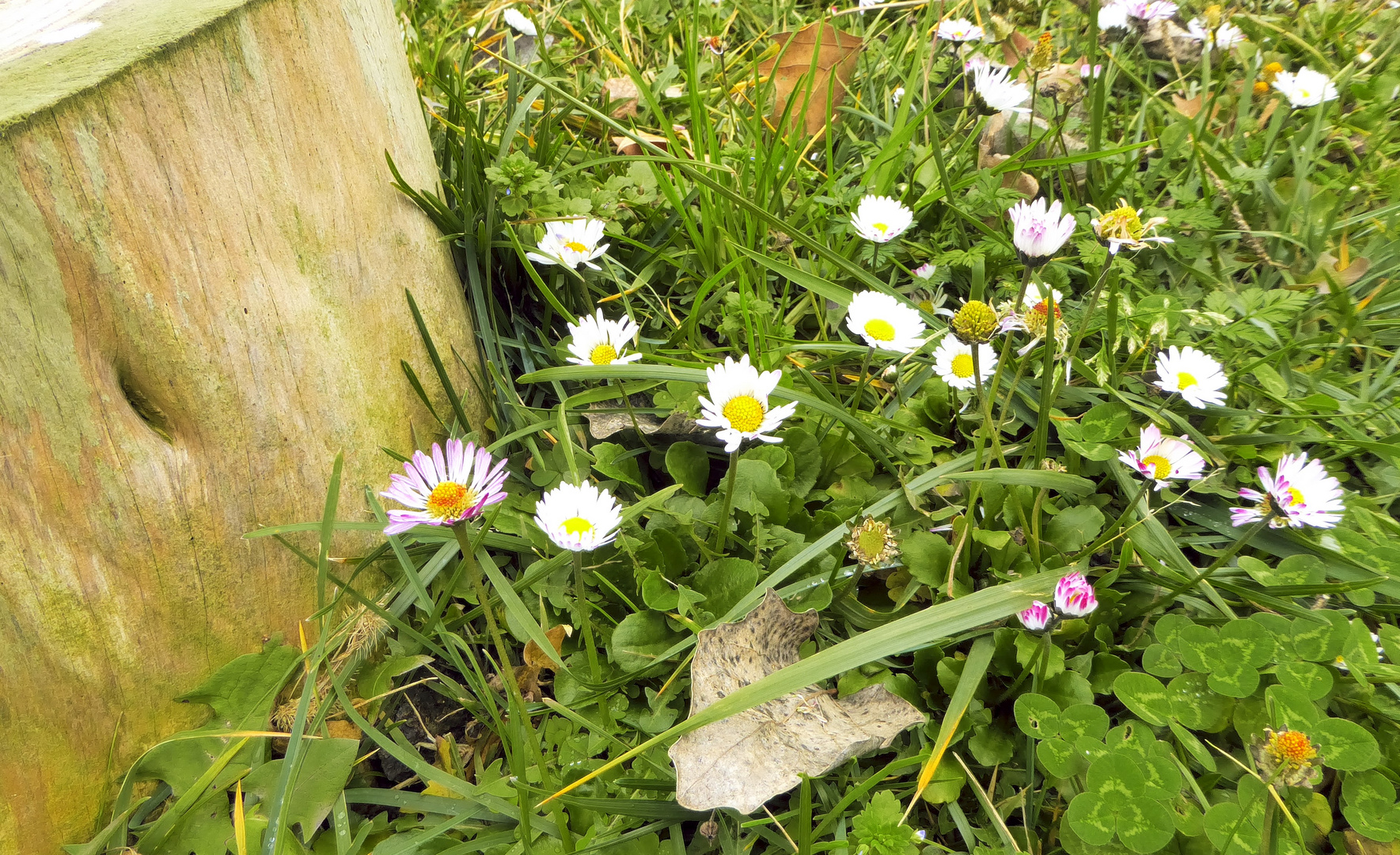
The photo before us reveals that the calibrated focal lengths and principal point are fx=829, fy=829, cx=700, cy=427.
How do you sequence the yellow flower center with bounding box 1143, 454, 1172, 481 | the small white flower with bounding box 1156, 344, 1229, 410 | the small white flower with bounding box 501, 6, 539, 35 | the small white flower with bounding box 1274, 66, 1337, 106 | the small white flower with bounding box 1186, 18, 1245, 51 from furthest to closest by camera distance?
the small white flower with bounding box 501, 6, 539, 35
the small white flower with bounding box 1186, 18, 1245, 51
the small white flower with bounding box 1274, 66, 1337, 106
the small white flower with bounding box 1156, 344, 1229, 410
the yellow flower center with bounding box 1143, 454, 1172, 481

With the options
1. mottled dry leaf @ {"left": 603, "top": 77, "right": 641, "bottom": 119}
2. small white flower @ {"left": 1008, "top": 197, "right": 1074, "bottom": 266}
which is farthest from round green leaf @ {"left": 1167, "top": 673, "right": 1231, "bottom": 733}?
mottled dry leaf @ {"left": 603, "top": 77, "right": 641, "bottom": 119}

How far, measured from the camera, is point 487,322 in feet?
5.42

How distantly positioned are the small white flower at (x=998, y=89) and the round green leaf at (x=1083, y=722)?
1.37 m

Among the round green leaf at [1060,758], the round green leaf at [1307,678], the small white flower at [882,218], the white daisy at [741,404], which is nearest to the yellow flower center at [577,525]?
the white daisy at [741,404]

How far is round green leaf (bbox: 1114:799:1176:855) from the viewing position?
101cm

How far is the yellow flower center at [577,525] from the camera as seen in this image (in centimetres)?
117

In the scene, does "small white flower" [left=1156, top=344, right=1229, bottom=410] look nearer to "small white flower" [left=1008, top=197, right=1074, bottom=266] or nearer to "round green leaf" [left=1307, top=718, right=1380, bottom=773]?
"small white flower" [left=1008, top=197, right=1074, bottom=266]

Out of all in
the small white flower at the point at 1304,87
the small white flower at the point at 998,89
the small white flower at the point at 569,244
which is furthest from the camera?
the small white flower at the point at 1304,87

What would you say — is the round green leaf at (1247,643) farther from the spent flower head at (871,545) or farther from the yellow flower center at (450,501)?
the yellow flower center at (450,501)

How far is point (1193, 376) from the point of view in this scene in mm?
1438

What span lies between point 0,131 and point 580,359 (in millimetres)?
842

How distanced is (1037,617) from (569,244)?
3.53 feet

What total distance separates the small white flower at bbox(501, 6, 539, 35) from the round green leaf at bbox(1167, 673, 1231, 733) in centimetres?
228

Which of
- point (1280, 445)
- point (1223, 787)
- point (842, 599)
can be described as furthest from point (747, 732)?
point (1280, 445)
